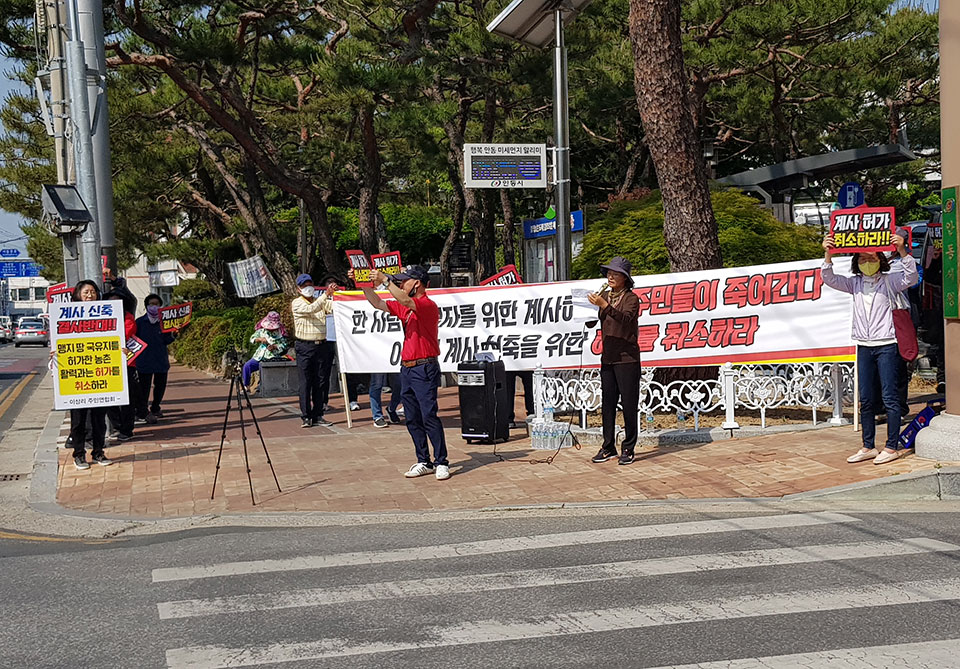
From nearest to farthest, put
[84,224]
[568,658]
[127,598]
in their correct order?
[568,658]
[127,598]
[84,224]

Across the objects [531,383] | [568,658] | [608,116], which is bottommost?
[568,658]

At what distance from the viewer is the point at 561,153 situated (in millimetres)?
13180

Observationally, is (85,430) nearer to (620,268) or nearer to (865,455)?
(620,268)

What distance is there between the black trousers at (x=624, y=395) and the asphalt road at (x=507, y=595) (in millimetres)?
2196

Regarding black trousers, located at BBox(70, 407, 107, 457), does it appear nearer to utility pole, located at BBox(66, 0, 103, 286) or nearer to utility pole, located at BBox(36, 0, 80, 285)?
utility pole, located at BBox(66, 0, 103, 286)

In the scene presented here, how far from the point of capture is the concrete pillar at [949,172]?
9141 mm

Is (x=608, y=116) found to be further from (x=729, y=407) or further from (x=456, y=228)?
(x=729, y=407)

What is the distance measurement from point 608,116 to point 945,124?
2310 cm

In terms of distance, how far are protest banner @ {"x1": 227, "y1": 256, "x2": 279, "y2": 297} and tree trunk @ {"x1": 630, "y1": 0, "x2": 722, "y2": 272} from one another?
20.9m

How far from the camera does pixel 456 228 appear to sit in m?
32.6

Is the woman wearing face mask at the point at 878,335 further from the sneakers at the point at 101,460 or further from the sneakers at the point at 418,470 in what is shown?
the sneakers at the point at 101,460

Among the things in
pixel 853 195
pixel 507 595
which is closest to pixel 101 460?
pixel 507 595

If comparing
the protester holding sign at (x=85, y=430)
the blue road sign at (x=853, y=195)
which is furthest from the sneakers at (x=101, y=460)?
the blue road sign at (x=853, y=195)

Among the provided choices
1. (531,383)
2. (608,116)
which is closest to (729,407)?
(531,383)
